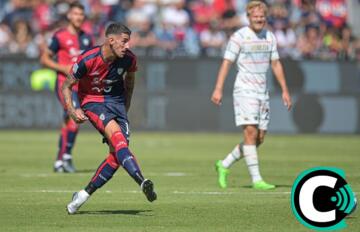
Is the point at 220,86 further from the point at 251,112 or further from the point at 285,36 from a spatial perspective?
the point at 285,36

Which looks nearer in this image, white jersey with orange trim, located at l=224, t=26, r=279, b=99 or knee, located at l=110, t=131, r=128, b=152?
knee, located at l=110, t=131, r=128, b=152

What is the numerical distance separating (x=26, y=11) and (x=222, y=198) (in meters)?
16.9

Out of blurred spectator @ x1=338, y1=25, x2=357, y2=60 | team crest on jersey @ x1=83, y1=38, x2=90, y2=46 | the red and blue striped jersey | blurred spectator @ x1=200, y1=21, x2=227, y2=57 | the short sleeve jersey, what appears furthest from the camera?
Result: blurred spectator @ x1=200, y1=21, x2=227, y2=57

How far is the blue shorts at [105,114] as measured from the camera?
11.1 meters

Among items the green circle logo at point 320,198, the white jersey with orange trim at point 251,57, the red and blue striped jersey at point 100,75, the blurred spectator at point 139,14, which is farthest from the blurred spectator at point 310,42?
the green circle logo at point 320,198

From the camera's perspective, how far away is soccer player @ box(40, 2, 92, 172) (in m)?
16.4

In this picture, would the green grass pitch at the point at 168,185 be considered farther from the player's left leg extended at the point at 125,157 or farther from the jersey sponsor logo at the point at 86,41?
the jersey sponsor logo at the point at 86,41

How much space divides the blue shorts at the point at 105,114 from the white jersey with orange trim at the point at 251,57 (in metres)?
2.90

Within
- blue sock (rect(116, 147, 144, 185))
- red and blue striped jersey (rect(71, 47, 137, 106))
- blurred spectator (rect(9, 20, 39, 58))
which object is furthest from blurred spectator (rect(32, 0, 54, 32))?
blue sock (rect(116, 147, 144, 185))

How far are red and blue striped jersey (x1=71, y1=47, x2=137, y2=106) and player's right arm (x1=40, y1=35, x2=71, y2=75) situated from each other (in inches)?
192

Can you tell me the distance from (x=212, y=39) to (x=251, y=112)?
47.2 feet

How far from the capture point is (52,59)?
16625 mm

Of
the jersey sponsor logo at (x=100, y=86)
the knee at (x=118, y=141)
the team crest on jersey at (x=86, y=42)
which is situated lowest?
the knee at (x=118, y=141)

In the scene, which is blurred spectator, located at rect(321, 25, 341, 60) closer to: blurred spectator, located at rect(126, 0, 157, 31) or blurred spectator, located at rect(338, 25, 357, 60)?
blurred spectator, located at rect(338, 25, 357, 60)
